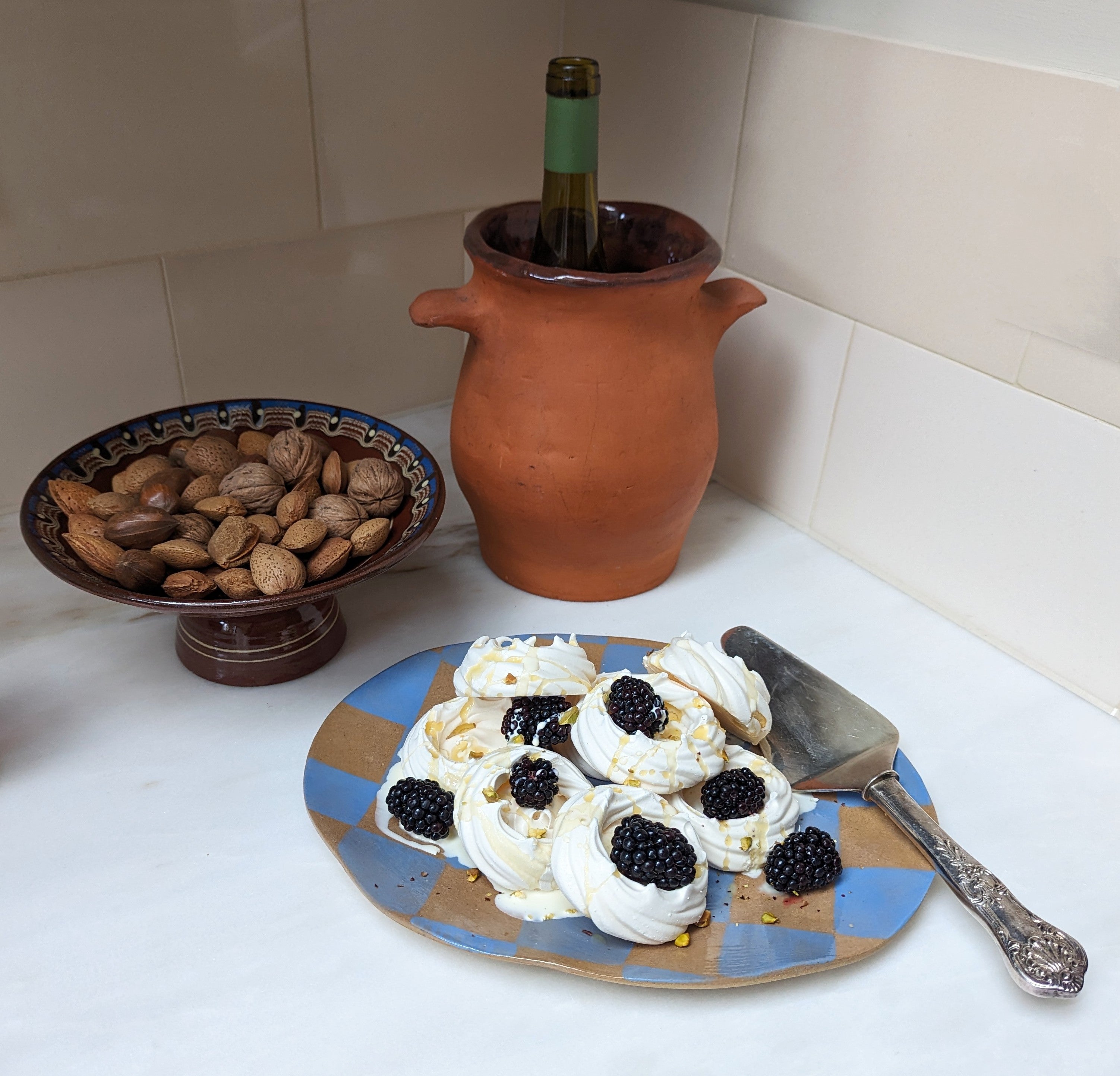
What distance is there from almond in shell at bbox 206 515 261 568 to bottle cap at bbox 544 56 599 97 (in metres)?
0.30

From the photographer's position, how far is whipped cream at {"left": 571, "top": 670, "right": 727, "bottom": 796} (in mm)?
504

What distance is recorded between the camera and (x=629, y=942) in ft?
1.51

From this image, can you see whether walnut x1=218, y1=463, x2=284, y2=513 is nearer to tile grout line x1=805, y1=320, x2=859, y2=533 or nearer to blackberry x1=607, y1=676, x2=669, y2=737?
blackberry x1=607, y1=676, x2=669, y2=737

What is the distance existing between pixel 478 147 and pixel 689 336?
1.00ft

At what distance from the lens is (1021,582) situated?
65 centimetres

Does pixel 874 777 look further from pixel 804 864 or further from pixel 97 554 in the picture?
pixel 97 554

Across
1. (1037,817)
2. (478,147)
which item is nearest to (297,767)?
(1037,817)

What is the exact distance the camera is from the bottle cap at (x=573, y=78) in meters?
0.58

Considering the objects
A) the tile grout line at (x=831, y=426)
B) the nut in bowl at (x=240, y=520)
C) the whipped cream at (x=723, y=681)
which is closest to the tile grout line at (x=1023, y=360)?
the tile grout line at (x=831, y=426)

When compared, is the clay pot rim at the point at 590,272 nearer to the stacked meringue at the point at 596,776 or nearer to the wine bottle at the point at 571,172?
the wine bottle at the point at 571,172

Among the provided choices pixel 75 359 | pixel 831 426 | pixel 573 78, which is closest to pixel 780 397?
pixel 831 426

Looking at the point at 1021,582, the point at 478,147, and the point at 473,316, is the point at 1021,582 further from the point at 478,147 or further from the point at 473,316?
the point at 478,147

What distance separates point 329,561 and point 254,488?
0.08 m

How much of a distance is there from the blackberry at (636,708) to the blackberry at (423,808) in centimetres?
9
